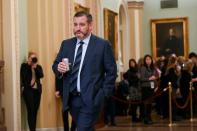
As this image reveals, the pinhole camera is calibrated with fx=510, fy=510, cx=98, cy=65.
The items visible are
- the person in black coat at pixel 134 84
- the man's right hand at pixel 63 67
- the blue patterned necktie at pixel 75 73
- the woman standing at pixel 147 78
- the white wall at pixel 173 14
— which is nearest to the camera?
the man's right hand at pixel 63 67

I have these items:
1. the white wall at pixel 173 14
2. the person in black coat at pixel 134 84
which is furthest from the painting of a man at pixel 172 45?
the person in black coat at pixel 134 84

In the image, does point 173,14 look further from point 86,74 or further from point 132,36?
point 86,74

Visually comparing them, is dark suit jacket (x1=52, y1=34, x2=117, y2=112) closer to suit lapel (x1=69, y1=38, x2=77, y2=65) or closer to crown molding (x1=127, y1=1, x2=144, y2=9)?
suit lapel (x1=69, y1=38, x2=77, y2=65)

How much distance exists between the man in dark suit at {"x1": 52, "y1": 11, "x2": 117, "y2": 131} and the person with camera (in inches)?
223

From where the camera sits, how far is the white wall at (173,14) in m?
21.2

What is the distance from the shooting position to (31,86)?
424 inches

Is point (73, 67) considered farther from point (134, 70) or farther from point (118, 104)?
point (118, 104)

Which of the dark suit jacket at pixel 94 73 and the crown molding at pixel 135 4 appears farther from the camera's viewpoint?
the crown molding at pixel 135 4

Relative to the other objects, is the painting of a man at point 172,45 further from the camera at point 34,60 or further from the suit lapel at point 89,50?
the suit lapel at point 89,50

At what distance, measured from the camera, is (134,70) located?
1421 centimetres

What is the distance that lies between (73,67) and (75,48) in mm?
206

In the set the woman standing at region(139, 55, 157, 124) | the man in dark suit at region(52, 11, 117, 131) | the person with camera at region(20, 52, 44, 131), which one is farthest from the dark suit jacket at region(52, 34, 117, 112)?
the woman standing at region(139, 55, 157, 124)

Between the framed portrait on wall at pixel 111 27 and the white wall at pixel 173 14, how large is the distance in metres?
4.52

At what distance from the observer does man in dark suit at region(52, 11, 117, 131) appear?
16.4 ft
